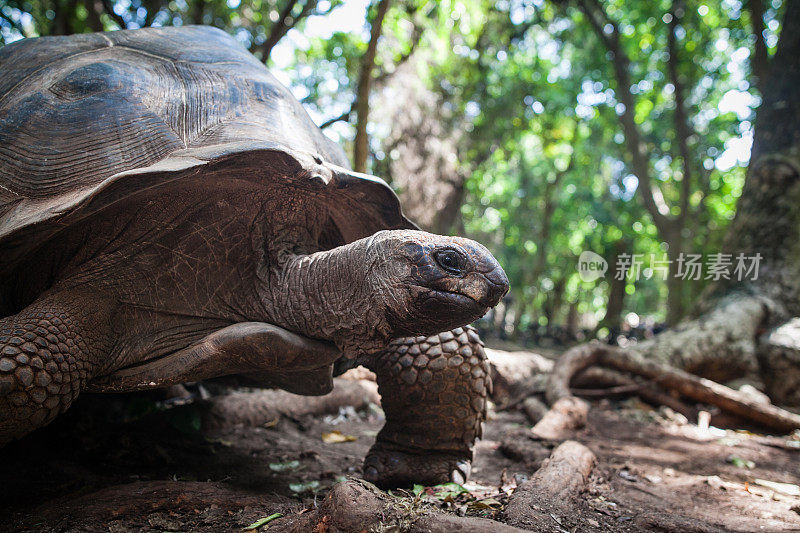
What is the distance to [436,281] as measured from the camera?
67.8 inches

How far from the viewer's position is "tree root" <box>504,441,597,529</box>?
1730 mm

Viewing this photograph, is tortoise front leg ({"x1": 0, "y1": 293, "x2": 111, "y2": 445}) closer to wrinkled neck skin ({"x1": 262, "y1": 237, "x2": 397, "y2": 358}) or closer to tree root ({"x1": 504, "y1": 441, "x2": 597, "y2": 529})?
wrinkled neck skin ({"x1": 262, "y1": 237, "x2": 397, "y2": 358})

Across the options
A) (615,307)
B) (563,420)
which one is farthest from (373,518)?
(615,307)

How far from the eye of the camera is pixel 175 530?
1675mm

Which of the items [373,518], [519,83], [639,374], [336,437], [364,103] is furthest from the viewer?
[519,83]

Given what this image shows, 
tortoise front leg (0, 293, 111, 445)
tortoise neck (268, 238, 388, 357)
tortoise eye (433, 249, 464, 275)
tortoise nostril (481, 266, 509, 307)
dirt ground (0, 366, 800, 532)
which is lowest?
dirt ground (0, 366, 800, 532)

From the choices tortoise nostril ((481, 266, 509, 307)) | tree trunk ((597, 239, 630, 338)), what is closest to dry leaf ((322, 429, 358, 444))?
tortoise nostril ((481, 266, 509, 307))

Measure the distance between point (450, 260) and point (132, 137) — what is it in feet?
4.71

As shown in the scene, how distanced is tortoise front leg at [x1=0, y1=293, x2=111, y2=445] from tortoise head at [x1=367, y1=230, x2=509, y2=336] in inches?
43.0

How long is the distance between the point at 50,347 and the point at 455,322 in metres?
1.39

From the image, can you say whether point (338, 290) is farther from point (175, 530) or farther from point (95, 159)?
point (95, 159)

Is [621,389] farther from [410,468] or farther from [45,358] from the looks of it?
[45,358]

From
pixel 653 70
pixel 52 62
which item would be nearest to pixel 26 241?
pixel 52 62

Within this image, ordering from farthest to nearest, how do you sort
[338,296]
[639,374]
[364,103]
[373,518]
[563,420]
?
[364,103], [639,374], [563,420], [338,296], [373,518]
